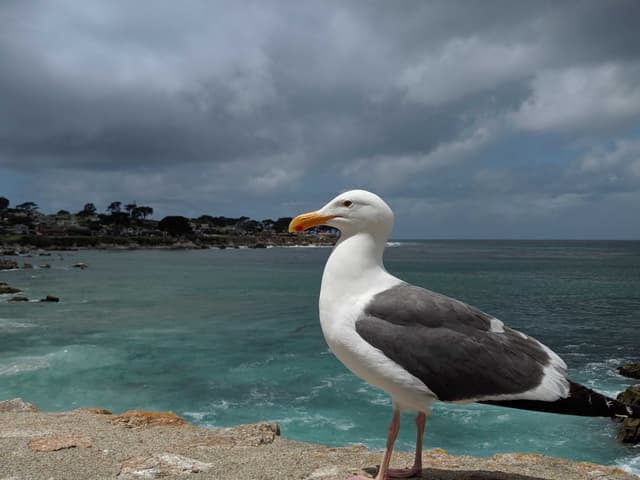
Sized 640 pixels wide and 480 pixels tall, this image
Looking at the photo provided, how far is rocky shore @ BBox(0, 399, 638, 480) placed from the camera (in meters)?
3.97

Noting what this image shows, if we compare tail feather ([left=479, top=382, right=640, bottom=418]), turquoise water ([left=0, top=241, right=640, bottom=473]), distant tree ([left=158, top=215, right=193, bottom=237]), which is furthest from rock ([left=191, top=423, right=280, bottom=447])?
distant tree ([left=158, top=215, right=193, bottom=237])

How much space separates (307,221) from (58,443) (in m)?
3.26

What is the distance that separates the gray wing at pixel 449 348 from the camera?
10.3ft

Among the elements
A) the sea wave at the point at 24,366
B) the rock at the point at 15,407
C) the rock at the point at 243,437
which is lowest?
the sea wave at the point at 24,366

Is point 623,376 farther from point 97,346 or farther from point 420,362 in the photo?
point 97,346

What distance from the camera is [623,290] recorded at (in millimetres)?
38344

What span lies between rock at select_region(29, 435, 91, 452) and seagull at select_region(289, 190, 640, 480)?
111 inches

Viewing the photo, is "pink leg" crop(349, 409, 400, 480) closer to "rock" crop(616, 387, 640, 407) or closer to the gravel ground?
the gravel ground

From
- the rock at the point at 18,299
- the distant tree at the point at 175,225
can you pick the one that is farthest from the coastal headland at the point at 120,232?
Answer: the rock at the point at 18,299

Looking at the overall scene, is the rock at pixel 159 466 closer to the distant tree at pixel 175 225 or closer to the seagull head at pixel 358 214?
the seagull head at pixel 358 214

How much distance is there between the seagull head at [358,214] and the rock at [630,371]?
46.5 ft

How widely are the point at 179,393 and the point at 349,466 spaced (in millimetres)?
9520

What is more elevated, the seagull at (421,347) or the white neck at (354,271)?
the white neck at (354,271)

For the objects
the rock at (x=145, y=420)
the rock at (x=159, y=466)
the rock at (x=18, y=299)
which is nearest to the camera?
the rock at (x=159, y=466)
